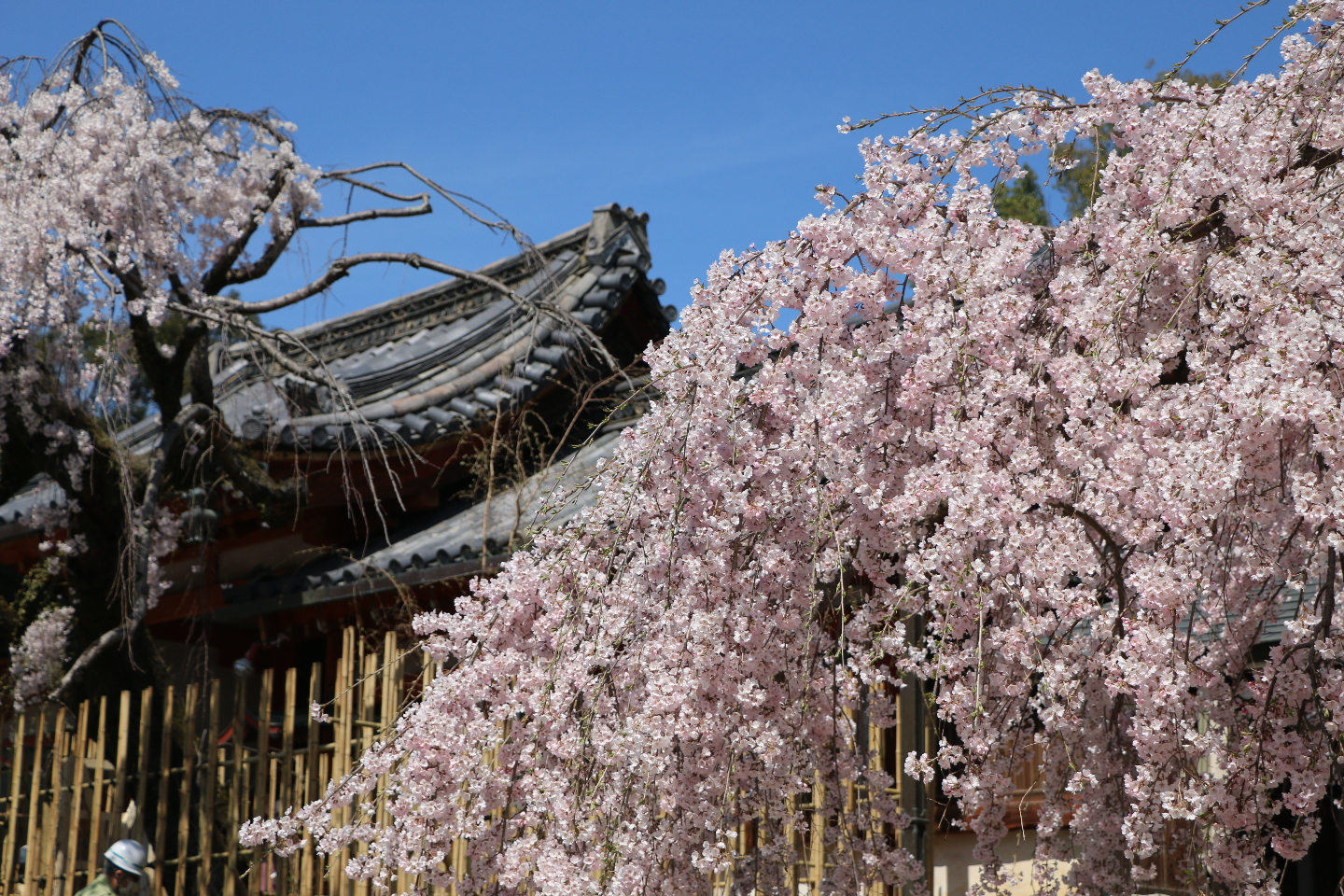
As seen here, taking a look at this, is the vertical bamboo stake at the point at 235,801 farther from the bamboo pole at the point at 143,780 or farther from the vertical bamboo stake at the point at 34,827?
the vertical bamboo stake at the point at 34,827

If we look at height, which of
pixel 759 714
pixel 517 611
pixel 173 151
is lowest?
pixel 759 714

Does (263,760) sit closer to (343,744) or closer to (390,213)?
(343,744)

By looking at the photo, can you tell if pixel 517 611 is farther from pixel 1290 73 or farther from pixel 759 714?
pixel 1290 73

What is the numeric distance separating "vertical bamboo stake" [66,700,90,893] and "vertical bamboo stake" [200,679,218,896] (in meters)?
0.74

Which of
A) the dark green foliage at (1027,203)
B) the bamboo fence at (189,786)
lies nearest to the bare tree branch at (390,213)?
the bamboo fence at (189,786)

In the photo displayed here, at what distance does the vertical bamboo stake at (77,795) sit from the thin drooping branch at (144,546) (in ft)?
0.80

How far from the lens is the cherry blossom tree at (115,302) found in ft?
17.7

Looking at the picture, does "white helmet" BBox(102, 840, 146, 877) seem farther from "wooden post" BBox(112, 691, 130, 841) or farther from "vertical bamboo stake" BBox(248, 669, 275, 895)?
"wooden post" BBox(112, 691, 130, 841)

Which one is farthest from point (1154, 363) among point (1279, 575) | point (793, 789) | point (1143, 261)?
point (793, 789)

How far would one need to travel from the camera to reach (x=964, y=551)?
2371mm

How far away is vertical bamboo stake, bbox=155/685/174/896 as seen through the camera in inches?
193

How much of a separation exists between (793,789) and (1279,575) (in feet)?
3.98

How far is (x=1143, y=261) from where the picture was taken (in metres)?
2.59

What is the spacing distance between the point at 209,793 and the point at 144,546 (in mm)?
1307
